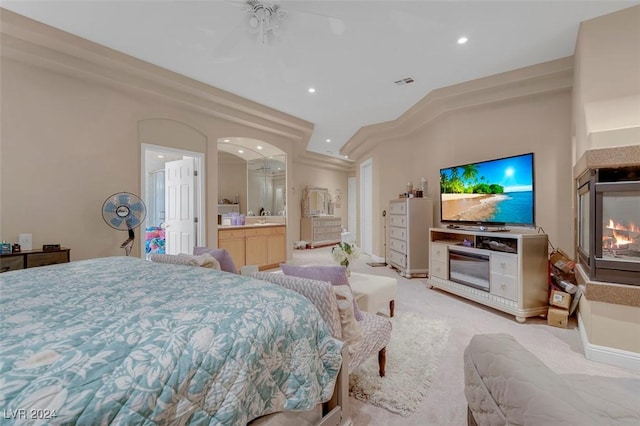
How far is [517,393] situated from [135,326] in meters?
1.18

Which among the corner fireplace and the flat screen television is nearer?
the corner fireplace

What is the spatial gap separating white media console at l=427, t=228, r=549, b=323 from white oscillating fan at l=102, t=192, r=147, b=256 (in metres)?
3.95

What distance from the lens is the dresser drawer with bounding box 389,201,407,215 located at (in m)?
4.61

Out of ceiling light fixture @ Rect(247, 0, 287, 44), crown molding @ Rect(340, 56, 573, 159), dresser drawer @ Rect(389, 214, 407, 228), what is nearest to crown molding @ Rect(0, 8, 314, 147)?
ceiling light fixture @ Rect(247, 0, 287, 44)

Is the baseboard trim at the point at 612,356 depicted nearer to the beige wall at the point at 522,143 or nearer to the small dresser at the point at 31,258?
the beige wall at the point at 522,143

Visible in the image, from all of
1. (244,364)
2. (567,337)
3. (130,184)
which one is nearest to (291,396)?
(244,364)

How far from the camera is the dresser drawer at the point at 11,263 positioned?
2502mm

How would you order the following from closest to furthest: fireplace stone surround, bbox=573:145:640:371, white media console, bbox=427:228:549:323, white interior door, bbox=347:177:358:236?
fireplace stone surround, bbox=573:145:640:371
white media console, bbox=427:228:549:323
white interior door, bbox=347:177:358:236

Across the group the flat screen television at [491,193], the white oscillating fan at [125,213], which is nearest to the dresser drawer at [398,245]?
the flat screen television at [491,193]

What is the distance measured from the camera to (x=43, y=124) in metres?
2.87

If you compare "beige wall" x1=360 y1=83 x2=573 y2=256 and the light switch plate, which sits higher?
"beige wall" x1=360 y1=83 x2=573 y2=256

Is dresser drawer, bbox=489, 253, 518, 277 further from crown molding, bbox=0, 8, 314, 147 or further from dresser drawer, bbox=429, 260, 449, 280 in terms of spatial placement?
crown molding, bbox=0, 8, 314, 147

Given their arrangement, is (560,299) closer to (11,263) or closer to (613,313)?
(613,313)

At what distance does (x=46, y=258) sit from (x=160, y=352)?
3007mm
